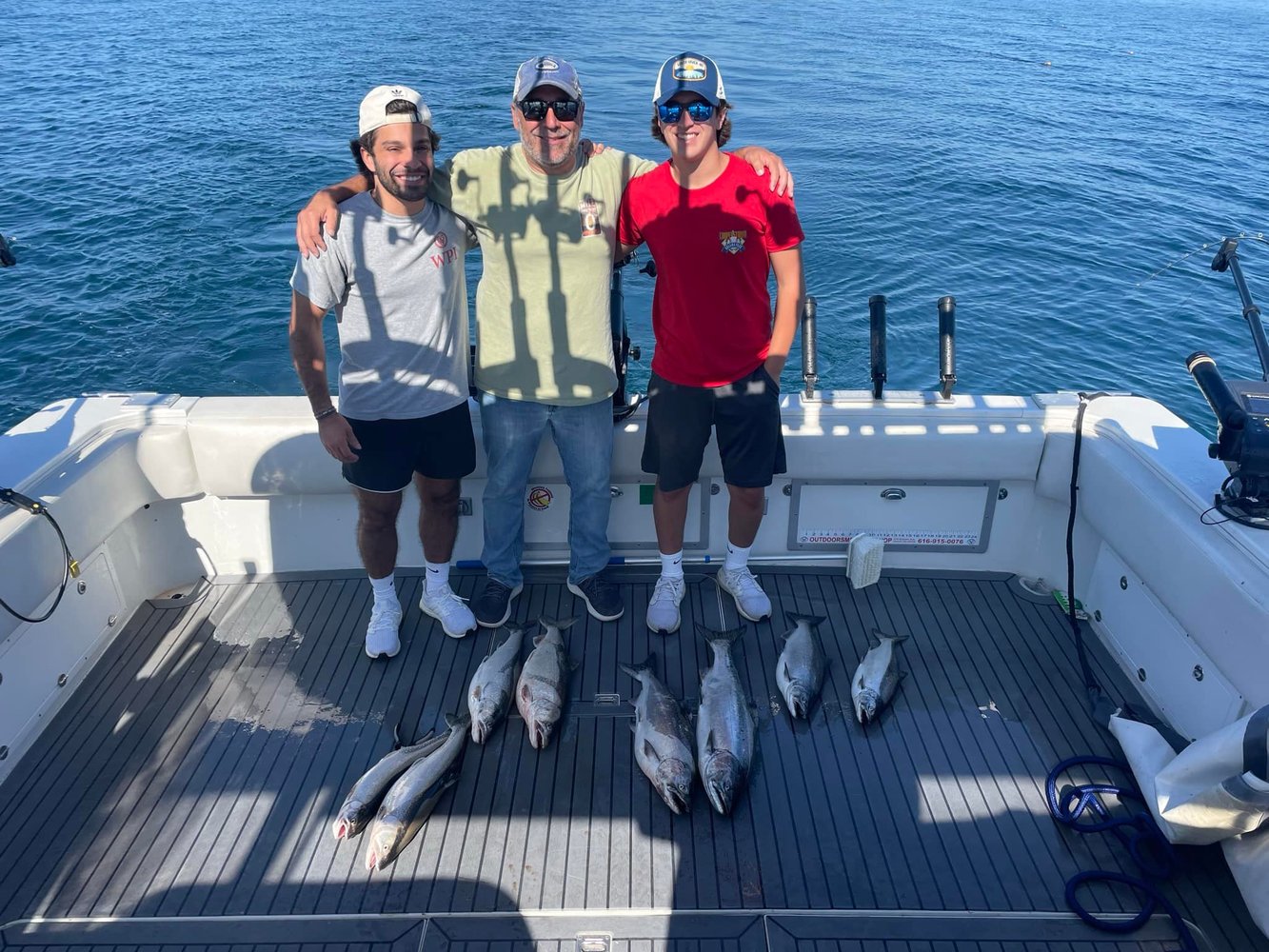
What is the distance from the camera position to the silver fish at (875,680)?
3.40m

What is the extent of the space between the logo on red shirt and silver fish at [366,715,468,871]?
2080 mm

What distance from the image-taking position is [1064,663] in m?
3.76

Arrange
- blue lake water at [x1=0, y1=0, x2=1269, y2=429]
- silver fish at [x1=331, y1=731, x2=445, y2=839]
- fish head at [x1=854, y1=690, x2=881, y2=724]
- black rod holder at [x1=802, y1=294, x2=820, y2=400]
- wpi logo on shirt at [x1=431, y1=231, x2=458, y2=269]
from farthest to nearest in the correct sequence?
blue lake water at [x1=0, y1=0, x2=1269, y2=429] → black rod holder at [x1=802, y1=294, x2=820, y2=400] → fish head at [x1=854, y1=690, x2=881, y2=724] → wpi logo on shirt at [x1=431, y1=231, x2=458, y2=269] → silver fish at [x1=331, y1=731, x2=445, y2=839]

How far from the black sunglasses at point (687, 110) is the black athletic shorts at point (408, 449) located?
137cm

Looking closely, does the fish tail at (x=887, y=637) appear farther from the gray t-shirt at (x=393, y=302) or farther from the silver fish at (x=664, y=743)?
the gray t-shirt at (x=393, y=302)

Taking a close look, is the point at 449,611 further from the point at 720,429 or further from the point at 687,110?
the point at 687,110

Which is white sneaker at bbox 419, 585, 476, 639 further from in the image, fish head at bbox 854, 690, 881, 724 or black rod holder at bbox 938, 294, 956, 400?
black rod holder at bbox 938, 294, 956, 400

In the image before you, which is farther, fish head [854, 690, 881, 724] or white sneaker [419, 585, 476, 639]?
white sneaker [419, 585, 476, 639]

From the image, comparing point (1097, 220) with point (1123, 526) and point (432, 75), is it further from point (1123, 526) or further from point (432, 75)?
point (432, 75)

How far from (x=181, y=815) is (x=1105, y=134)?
805 inches

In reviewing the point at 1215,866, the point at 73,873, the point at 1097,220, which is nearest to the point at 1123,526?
the point at 1215,866

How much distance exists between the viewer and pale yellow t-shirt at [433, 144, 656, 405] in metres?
3.19

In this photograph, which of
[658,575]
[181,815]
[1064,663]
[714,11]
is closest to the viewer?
[181,815]

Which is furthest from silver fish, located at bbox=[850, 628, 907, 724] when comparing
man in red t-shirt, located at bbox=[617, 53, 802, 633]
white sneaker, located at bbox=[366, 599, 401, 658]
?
white sneaker, located at bbox=[366, 599, 401, 658]
